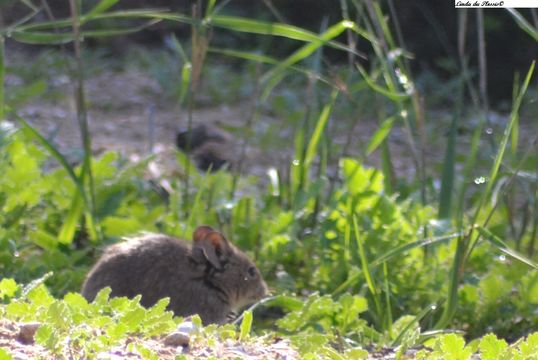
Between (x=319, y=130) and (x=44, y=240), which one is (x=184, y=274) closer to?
(x=44, y=240)

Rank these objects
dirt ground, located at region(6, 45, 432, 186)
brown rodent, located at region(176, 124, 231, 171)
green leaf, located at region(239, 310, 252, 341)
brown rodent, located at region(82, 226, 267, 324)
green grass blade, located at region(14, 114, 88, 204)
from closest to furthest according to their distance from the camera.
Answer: green leaf, located at region(239, 310, 252, 341)
brown rodent, located at region(82, 226, 267, 324)
green grass blade, located at region(14, 114, 88, 204)
brown rodent, located at region(176, 124, 231, 171)
dirt ground, located at region(6, 45, 432, 186)

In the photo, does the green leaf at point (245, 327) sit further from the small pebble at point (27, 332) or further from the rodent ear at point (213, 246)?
the rodent ear at point (213, 246)

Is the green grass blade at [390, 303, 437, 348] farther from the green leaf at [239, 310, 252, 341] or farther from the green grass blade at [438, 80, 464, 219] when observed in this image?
the green grass blade at [438, 80, 464, 219]

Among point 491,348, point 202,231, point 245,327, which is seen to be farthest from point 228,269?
point 491,348

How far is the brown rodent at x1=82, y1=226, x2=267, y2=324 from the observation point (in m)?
4.45

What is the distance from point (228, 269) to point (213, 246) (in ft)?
0.51

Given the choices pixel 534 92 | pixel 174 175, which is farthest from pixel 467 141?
pixel 174 175

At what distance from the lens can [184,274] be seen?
4.64 meters

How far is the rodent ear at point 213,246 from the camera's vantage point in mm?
4703

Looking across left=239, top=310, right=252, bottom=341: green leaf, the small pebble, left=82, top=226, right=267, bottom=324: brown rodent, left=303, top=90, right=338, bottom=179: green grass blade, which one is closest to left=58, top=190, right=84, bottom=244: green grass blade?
left=82, top=226, right=267, bottom=324: brown rodent

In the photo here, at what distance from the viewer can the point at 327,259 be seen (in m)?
5.06

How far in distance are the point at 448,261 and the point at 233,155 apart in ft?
7.91

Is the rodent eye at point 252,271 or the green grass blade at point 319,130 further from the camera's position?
the green grass blade at point 319,130

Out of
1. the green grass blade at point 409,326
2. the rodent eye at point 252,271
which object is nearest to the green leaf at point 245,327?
the green grass blade at point 409,326
